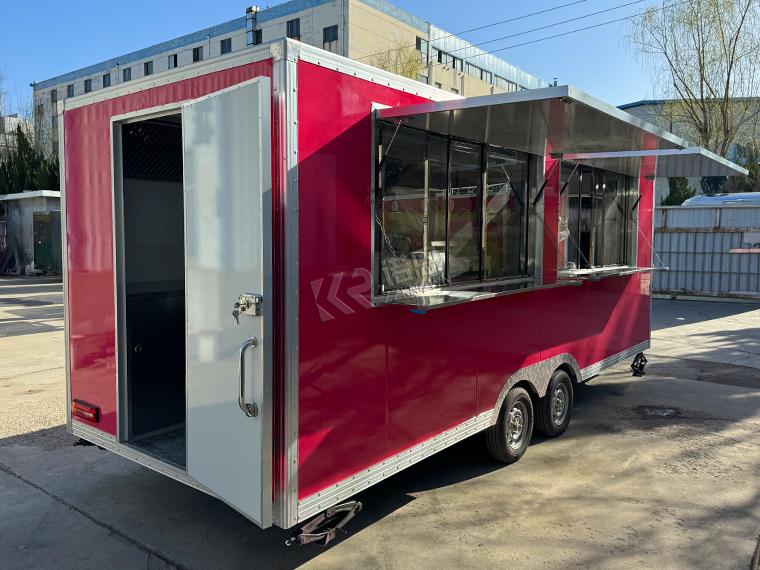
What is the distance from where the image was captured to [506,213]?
4707 mm

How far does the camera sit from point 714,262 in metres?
16.7

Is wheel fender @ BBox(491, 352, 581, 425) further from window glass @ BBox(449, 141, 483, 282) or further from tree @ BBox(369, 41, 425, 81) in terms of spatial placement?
tree @ BBox(369, 41, 425, 81)

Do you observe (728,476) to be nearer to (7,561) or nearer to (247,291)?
(247,291)

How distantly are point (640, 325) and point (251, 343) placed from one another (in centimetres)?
603

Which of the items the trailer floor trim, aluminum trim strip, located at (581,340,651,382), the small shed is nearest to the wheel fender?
the trailer floor trim

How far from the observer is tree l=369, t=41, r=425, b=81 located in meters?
26.2

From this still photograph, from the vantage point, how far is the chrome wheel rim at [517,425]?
16.0ft

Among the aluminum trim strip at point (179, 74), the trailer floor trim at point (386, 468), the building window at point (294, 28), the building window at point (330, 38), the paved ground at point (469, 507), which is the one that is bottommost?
the paved ground at point (469, 507)

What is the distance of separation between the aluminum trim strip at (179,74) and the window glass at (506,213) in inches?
81.8

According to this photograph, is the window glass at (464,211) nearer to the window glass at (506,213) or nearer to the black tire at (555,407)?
the window glass at (506,213)

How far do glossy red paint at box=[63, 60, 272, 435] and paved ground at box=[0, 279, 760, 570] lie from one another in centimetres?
74

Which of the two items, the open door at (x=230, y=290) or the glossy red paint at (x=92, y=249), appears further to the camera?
the glossy red paint at (x=92, y=249)

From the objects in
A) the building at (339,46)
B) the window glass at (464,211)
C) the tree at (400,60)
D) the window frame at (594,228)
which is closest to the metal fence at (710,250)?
the window frame at (594,228)

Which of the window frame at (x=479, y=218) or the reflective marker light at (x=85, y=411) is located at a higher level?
the window frame at (x=479, y=218)
